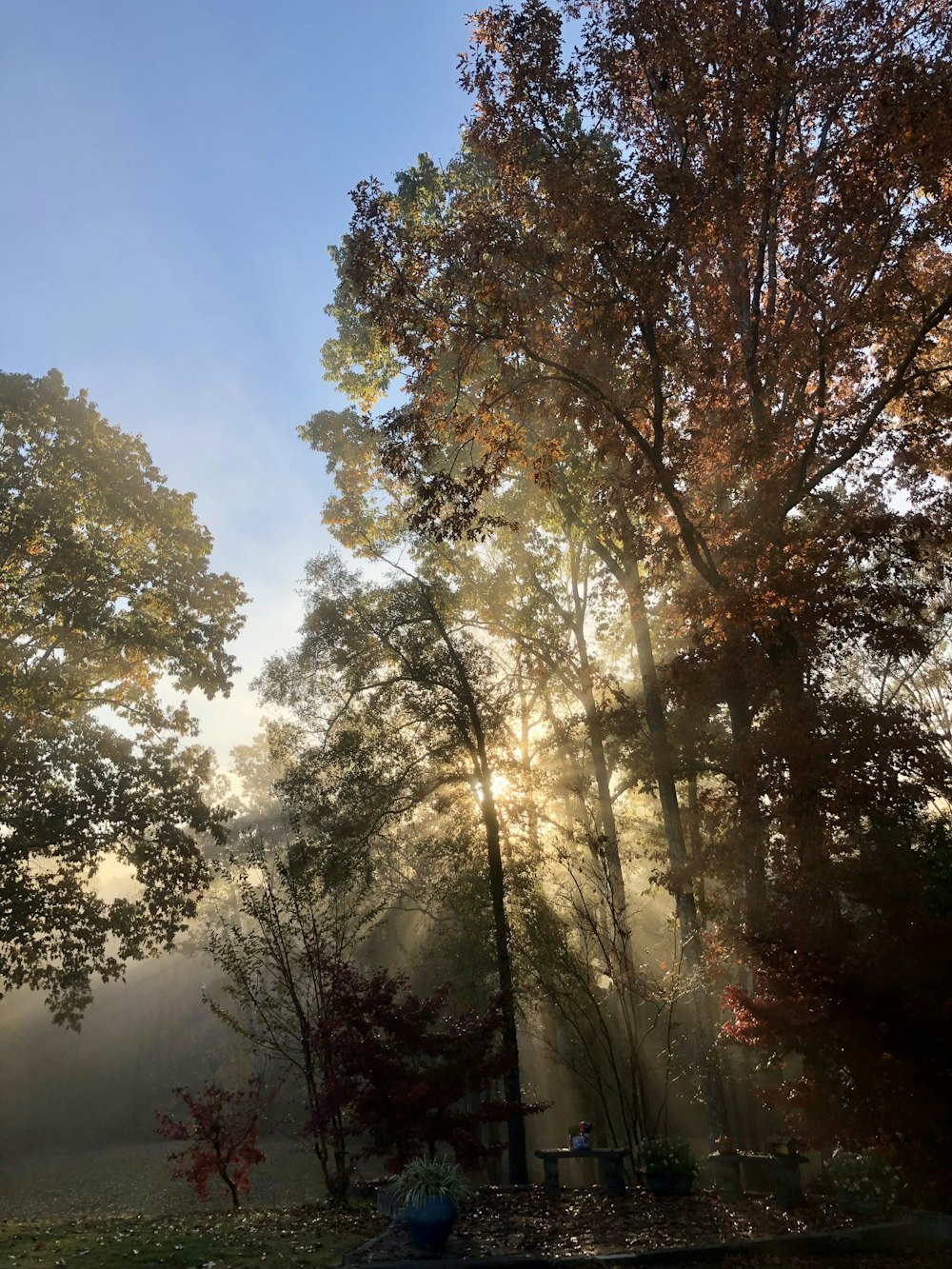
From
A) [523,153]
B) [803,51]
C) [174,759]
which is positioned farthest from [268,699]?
[803,51]

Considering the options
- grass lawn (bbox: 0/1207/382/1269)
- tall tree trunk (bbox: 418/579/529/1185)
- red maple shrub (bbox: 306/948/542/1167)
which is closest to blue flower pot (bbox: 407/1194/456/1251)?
grass lawn (bbox: 0/1207/382/1269)

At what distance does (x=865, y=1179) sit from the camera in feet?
25.8

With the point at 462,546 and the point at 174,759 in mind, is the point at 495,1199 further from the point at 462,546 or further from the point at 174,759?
the point at 462,546

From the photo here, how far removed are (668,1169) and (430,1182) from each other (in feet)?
11.8

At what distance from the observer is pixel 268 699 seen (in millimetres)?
17906

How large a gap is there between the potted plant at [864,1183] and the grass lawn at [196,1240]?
482 cm

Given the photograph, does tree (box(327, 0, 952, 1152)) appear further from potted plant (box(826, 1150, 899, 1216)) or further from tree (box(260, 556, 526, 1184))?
tree (box(260, 556, 526, 1184))

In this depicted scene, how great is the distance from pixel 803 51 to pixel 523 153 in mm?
3653

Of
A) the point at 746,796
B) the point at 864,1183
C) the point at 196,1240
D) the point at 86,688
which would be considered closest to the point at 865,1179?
the point at 864,1183

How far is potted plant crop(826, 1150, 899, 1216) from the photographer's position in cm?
773

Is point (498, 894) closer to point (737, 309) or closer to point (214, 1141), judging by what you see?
point (214, 1141)

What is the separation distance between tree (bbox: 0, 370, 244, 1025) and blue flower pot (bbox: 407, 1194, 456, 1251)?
8.58m

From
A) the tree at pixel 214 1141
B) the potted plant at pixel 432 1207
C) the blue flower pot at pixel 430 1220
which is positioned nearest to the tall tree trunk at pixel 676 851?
the potted plant at pixel 432 1207

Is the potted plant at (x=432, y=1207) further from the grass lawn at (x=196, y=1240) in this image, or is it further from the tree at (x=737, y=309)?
the tree at (x=737, y=309)
